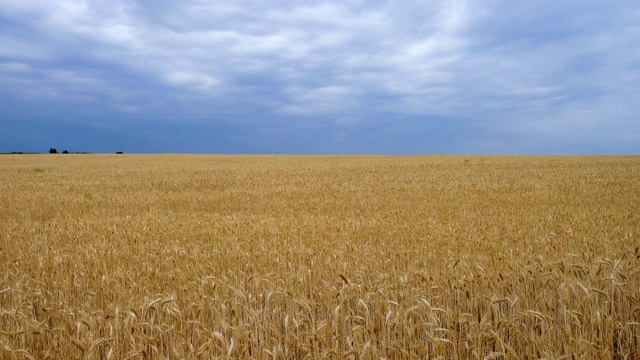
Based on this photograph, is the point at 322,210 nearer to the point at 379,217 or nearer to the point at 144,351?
the point at 379,217

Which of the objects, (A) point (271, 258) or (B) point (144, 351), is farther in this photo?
(A) point (271, 258)

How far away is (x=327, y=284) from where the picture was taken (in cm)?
457

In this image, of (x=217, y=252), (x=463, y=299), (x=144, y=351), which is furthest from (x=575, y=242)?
(x=144, y=351)

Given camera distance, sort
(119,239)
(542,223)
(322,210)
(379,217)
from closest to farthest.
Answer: (119,239), (542,223), (379,217), (322,210)

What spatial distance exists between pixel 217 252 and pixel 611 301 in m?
4.99

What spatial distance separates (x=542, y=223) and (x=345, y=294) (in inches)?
249

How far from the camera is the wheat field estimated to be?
Answer: 3.31 meters

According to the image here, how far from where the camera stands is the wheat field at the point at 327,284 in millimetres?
3314

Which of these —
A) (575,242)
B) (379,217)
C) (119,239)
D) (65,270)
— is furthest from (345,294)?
(379,217)

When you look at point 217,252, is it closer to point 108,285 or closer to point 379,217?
point 108,285

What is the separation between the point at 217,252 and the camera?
257 inches

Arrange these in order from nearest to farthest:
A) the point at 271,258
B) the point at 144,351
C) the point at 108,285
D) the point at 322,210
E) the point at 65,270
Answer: the point at 144,351 < the point at 108,285 < the point at 65,270 < the point at 271,258 < the point at 322,210

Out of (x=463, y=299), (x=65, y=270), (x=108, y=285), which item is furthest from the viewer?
(x=65, y=270)

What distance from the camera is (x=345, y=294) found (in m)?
4.28
